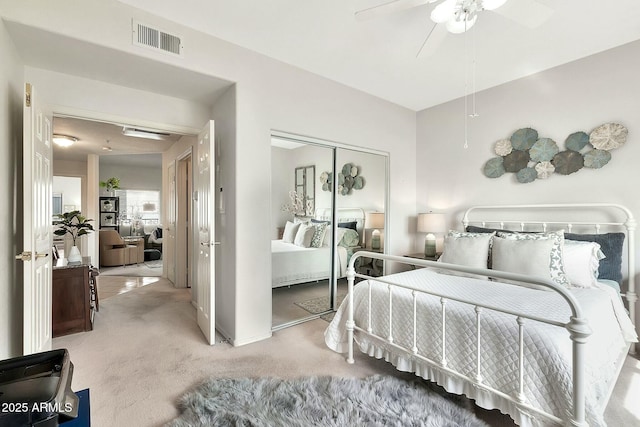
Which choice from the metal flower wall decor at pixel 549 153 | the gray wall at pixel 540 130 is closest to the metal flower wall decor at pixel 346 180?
the gray wall at pixel 540 130

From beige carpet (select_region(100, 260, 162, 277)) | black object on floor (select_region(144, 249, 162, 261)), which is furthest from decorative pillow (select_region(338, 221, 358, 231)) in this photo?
black object on floor (select_region(144, 249, 162, 261))

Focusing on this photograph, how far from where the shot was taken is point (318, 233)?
3.46 m

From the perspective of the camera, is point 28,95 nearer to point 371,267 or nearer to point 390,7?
point 390,7

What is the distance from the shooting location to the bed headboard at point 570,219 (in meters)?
2.52

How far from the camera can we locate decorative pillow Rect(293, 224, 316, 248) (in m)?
3.35

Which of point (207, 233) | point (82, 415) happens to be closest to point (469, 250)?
point (207, 233)

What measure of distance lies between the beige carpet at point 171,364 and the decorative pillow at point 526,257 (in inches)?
34.1

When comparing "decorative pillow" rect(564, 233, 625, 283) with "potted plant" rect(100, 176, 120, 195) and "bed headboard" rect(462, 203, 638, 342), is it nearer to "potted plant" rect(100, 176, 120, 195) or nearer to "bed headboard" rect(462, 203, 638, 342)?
"bed headboard" rect(462, 203, 638, 342)

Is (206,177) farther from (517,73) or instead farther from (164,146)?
(517,73)

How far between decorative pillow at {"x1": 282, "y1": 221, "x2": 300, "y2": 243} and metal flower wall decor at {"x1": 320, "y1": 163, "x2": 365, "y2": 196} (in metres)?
0.56

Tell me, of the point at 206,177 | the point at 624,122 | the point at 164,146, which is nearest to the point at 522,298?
the point at 624,122

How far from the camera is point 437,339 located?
1829 mm

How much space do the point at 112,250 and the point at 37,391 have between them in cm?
667

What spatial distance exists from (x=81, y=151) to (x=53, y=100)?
12.4ft
